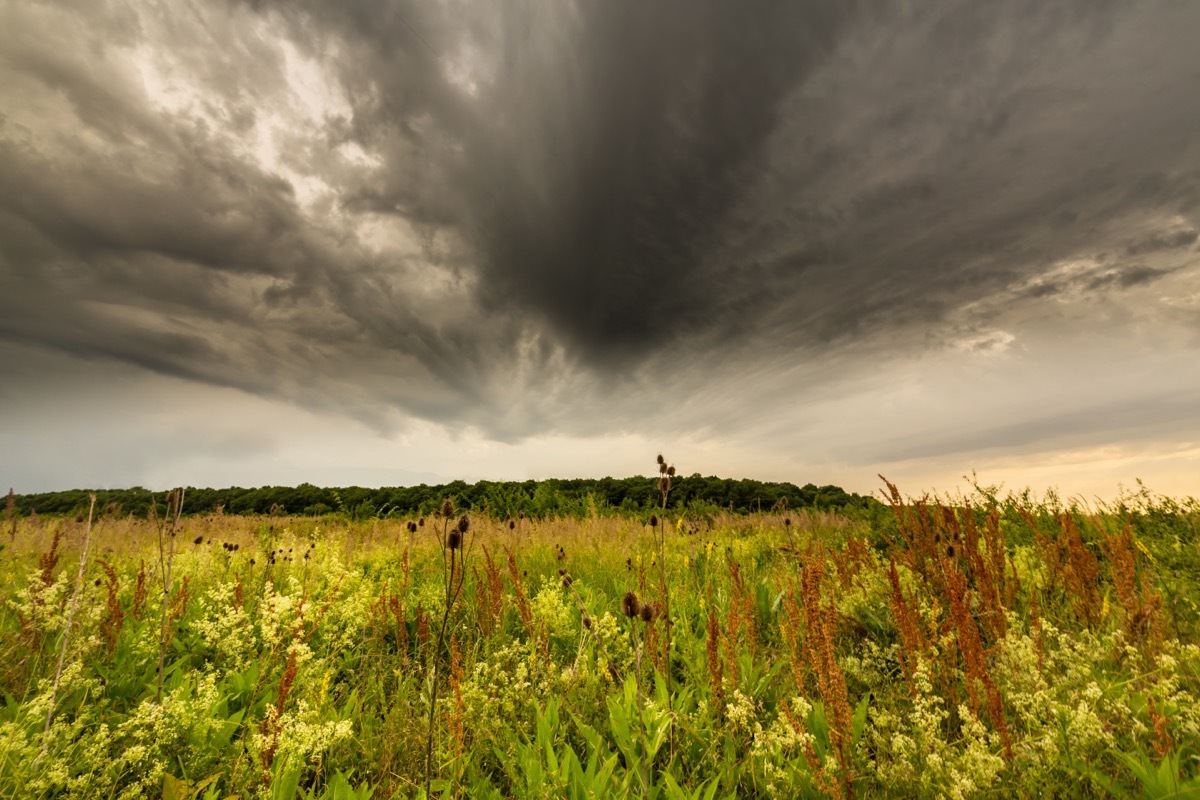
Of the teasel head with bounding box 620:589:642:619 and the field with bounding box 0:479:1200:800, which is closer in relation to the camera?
the teasel head with bounding box 620:589:642:619

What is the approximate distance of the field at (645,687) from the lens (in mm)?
1916

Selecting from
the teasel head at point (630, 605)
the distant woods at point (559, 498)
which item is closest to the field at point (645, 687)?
the teasel head at point (630, 605)

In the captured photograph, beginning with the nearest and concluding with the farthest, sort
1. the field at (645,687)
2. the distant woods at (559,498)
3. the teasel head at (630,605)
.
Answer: the teasel head at (630,605)
the field at (645,687)
the distant woods at (559,498)

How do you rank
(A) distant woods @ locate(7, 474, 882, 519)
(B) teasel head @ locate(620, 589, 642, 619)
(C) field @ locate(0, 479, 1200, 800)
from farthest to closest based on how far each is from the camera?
(A) distant woods @ locate(7, 474, 882, 519)
(C) field @ locate(0, 479, 1200, 800)
(B) teasel head @ locate(620, 589, 642, 619)

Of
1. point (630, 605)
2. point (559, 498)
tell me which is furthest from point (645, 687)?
point (559, 498)

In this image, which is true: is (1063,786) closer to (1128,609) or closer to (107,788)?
(1128,609)

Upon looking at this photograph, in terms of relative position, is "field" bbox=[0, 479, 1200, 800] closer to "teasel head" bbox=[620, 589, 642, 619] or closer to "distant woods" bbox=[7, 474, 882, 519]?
"teasel head" bbox=[620, 589, 642, 619]

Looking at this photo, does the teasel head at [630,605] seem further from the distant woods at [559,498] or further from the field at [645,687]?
the distant woods at [559,498]

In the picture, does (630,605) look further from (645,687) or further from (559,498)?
(559,498)

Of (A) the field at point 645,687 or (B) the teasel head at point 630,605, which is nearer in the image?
(B) the teasel head at point 630,605

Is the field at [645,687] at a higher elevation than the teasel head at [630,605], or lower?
lower

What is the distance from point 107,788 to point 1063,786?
3.61m

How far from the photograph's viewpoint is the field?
75.4 inches

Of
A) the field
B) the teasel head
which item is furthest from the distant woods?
the teasel head
